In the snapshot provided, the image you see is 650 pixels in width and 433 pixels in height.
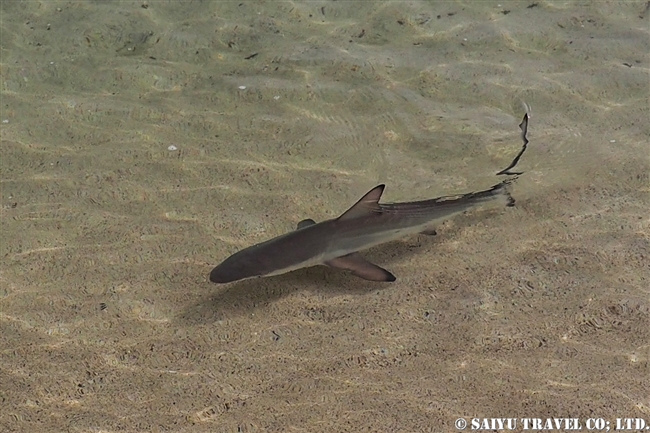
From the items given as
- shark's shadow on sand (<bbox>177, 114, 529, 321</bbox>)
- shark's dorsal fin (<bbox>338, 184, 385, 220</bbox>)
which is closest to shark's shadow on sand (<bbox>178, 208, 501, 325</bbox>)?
shark's shadow on sand (<bbox>177, 114, 529, 321</bbox>)

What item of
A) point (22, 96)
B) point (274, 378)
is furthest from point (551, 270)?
point (22, 96)

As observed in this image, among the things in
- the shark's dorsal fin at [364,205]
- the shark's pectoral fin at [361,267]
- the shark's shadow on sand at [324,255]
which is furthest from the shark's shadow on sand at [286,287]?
the shark's dorsal fin at [364,205]

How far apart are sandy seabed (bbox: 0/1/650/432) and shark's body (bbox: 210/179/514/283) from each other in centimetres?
24

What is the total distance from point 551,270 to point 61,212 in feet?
12.2

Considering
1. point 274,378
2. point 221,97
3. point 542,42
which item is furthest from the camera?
point 542,42

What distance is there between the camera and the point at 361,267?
4.05 m

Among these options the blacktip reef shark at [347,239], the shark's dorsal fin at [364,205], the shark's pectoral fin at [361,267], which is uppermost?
the shark's dorsal fin at [364,205]

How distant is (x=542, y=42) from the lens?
6.67m

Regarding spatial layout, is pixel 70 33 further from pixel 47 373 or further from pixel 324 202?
pixel 47 373

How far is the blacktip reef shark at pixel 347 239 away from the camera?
3846mm

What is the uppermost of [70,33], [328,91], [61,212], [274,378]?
[70,33]

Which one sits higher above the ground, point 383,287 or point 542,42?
point 542,42

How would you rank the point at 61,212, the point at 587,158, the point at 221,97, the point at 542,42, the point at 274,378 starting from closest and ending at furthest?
the point at 274,378, the point at 61,212, the point at 587,158, the point at 221,97, the point at 542,42

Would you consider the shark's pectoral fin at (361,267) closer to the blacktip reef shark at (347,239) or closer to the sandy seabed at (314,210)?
A: the blacktip reef shark at (347,239)
